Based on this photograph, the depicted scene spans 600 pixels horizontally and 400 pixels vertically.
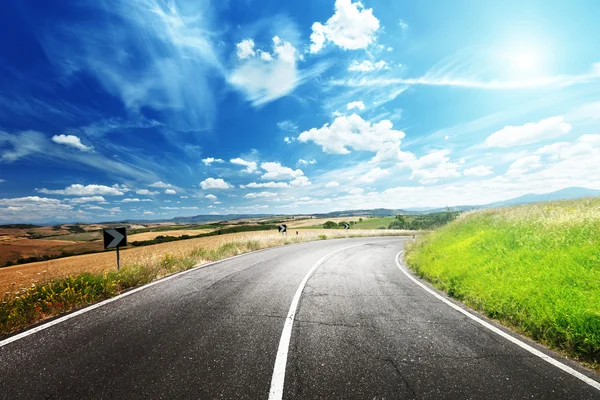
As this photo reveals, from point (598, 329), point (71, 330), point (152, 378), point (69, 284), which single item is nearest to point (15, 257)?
point (69, 284)

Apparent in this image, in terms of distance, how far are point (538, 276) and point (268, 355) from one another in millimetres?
6118

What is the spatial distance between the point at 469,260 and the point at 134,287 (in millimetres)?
10316

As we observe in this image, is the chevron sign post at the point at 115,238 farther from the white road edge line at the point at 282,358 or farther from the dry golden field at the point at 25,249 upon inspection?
the dry golden field at the point at 25,249

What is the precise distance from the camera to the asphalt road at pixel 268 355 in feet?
9.09

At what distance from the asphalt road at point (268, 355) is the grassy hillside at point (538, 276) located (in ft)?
2.37

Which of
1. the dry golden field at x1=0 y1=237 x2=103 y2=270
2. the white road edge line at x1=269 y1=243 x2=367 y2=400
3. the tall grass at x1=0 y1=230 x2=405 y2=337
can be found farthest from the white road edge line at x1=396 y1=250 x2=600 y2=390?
the dry golden field at x1=0 y1=237 x2=103 y2=270

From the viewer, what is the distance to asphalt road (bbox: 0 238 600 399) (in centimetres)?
277

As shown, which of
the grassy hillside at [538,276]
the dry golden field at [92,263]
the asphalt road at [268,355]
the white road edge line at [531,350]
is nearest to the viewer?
the asphalt road at [268,355]

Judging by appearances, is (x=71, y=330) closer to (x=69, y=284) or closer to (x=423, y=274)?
(x=69, y=284)

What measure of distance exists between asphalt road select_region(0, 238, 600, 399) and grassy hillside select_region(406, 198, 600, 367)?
72cm

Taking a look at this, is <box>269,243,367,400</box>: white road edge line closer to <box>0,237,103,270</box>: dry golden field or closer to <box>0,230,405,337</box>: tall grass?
<box>0,230,405,337</box>: tall grass

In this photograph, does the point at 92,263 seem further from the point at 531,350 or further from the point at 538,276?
the point at 538,276

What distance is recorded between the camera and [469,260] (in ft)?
27.3

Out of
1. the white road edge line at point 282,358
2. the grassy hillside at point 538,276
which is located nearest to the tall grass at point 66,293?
the white road edge line at point 282,358
